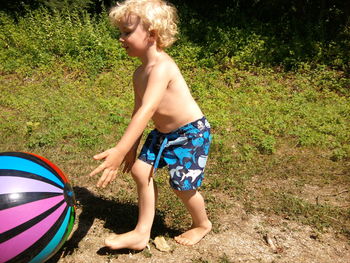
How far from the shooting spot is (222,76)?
6766 millimetres

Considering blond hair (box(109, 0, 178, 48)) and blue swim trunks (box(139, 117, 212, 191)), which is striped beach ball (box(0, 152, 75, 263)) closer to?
blue swim trunks (box(139, 117, 212, 191))

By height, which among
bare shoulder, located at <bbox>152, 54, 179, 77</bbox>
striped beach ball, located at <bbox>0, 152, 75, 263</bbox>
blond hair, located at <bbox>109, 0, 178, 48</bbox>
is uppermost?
blond hair, located at <bbox>109, 0, 178, 48</bbox>

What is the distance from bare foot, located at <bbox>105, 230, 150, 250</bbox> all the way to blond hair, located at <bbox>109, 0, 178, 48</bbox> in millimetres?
1410

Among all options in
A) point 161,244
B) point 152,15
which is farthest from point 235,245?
point 152,15

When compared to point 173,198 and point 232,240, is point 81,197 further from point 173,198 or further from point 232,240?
point 232,240

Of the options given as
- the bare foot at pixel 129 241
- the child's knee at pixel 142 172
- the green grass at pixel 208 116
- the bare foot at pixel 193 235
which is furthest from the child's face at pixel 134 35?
the green grass at pixel 208 116

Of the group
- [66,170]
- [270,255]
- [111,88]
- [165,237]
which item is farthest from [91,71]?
[270,255]

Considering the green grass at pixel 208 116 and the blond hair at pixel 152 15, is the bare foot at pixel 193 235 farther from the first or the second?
the blond hair at pixel 152 15

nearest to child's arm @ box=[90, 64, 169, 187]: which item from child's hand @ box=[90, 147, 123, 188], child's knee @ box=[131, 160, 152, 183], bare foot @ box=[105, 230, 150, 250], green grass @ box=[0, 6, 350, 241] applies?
child's hand @ box=[90, 147, 123, 188]

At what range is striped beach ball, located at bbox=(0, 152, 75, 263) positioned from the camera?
2191mm

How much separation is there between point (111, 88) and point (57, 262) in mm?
4178

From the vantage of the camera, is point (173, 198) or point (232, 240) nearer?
point (232, 240)

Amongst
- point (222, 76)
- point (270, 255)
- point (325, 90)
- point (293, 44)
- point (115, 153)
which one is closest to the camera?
point (115, 153)

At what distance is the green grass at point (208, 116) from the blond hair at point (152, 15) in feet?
5.39
